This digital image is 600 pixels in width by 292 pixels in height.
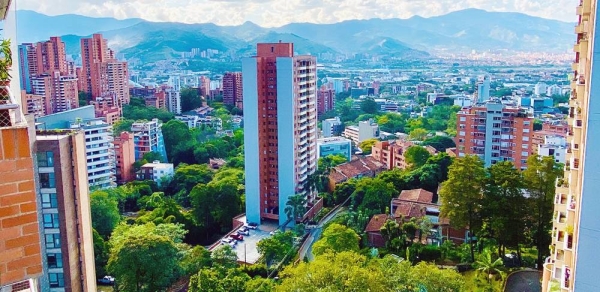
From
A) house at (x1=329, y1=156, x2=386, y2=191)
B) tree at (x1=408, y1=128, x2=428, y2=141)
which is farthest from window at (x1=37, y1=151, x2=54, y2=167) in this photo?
tree at (x1=408, y1=128, x2=428, y2=141)

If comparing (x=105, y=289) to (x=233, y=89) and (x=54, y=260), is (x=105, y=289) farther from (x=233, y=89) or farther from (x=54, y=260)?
(x=233, y=89)

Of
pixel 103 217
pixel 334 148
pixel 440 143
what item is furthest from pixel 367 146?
pixel 103 217

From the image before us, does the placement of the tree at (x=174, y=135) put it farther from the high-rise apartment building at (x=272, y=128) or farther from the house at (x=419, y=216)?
the house at (x=419, y=216)

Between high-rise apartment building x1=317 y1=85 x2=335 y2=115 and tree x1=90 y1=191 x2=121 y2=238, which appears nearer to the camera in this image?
tree x1=90 y1=191 x2=121 y2=238

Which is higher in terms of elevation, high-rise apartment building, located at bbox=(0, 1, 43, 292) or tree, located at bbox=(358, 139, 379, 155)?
high-rise apartment building, located at bbox=(0, 1, 43, 292)

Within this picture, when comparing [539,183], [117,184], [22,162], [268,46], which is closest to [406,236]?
[539,183]

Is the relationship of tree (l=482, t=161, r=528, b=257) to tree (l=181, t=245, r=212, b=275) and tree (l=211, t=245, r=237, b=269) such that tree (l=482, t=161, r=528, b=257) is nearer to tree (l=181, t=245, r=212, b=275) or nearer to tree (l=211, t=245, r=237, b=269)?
tree (l=211, t=245, r=237, b=269)
